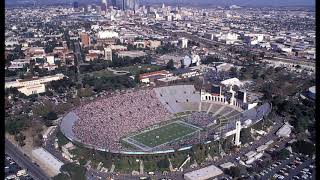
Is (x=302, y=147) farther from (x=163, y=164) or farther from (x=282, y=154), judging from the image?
(x=163, y=164)

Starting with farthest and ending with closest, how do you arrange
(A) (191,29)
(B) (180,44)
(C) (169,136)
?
(A) (191,29), (B) (180,44), (C) (169,136)

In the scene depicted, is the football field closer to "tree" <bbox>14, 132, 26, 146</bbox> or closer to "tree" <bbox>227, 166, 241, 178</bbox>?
"tree" <bbox>227, 166, 241, 178</bbox>

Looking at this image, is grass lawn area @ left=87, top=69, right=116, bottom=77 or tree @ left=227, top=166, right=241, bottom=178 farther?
grass lawn area @ left=87, top=69, right=116, bottom=77

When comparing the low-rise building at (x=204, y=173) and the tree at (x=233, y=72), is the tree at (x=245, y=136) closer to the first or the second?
the low-rise building at (x=204, y=173)

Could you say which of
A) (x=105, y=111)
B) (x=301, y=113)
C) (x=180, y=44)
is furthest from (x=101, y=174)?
(x=180, y=44)

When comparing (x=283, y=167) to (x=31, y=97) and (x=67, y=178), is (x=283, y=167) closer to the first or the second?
(x=67, y=178)

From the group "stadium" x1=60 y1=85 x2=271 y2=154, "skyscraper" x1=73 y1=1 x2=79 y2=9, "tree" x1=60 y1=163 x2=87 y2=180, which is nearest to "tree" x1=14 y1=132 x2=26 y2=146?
"stadium" x1=60 y1=85 x2=271 y2=154

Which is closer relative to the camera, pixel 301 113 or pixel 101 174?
pixel 101 174

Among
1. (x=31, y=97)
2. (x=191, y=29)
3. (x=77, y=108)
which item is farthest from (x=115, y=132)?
(x=191, y=29)

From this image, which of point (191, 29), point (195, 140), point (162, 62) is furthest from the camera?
point (191, 29)
